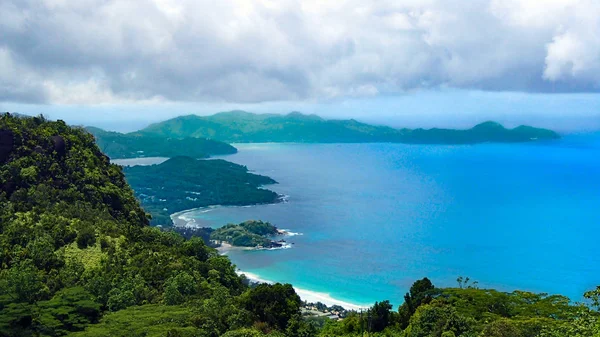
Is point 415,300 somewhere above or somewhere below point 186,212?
above

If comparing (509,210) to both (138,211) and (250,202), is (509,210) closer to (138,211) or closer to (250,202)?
(250,202)

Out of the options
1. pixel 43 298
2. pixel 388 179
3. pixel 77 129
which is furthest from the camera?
pixel 388 179

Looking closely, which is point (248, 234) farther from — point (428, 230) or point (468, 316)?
point (468, 316)

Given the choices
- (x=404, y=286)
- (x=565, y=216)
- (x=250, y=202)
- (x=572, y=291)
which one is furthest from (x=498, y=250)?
(x=250, y=202)

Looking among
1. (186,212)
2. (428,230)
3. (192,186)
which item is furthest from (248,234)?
(192,186)

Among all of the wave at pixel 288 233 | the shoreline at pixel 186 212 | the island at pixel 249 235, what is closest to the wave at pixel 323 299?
the island at pixel 249 235

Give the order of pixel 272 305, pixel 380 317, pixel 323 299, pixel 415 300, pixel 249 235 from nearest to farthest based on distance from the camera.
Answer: pixel 272 305
pixel 380 317
pixel 415 300
pixel 323 299
pixel 249 235
